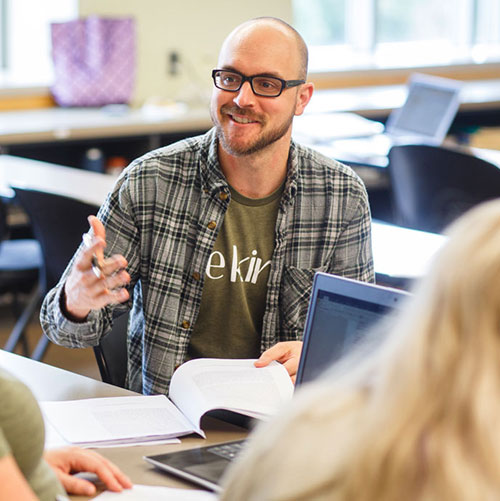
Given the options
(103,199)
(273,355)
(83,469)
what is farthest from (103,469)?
(103,199)

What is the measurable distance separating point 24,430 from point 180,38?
15.4ft

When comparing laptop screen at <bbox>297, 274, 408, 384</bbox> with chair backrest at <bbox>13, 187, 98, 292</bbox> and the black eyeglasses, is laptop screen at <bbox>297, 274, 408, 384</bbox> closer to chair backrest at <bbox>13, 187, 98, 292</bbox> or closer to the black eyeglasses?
the black eyeglasses

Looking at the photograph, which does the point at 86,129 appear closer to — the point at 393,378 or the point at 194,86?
the point at 194,86

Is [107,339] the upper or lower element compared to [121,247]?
lower

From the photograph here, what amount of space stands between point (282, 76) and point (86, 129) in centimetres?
248

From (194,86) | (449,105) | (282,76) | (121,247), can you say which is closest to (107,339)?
(121,247)

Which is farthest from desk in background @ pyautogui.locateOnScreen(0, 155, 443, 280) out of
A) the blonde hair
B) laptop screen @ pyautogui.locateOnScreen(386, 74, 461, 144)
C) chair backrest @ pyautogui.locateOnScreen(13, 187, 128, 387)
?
laptop screen @ pyautogui.locateOnScreen(386, 74, 461, 144)

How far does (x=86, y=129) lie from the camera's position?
4.32 metres

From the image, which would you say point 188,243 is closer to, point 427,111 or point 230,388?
point 230,388

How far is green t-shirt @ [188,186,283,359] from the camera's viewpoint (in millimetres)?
1952

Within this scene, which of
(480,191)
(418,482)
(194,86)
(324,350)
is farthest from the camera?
(194,86)

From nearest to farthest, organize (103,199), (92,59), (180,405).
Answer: (180,405)
(103,199)
(92,59)

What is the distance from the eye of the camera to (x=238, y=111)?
195 centimetres

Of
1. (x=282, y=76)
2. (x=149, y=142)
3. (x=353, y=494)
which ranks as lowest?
(x=149, y=142)
